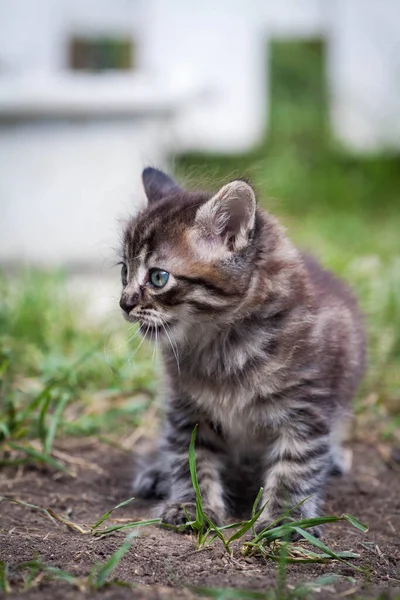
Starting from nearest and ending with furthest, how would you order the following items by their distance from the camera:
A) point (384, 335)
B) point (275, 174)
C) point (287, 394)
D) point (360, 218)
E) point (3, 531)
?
point (3, 531) < point (287, 394) < point (384, 335) < point (360, 218) < point (275, 174)

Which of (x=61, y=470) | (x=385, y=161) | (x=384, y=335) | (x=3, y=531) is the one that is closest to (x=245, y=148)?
(x=385, y=161)

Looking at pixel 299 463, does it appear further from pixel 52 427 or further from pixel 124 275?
pixel 52 427

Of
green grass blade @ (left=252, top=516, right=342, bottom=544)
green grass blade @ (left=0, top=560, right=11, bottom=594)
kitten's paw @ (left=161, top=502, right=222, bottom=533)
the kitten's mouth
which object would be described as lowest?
kitten's paw @ (left=161, top=502, right=222, bottom=533)

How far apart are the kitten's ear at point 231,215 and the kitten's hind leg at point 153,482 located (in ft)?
2.93

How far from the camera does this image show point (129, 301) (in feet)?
8.98

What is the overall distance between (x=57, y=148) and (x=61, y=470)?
3536 mm

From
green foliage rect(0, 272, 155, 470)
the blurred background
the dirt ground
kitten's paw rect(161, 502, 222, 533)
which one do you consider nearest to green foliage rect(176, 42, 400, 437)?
the blurred background

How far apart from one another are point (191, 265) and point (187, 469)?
0.71 metres

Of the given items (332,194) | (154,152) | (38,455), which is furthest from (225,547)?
(332,194)

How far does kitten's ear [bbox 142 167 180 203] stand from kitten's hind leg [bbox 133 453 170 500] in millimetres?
953

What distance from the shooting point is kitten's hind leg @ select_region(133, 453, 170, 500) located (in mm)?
3115

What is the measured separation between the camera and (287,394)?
9.21 feet

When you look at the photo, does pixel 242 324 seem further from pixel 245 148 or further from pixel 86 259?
pixel 245 148

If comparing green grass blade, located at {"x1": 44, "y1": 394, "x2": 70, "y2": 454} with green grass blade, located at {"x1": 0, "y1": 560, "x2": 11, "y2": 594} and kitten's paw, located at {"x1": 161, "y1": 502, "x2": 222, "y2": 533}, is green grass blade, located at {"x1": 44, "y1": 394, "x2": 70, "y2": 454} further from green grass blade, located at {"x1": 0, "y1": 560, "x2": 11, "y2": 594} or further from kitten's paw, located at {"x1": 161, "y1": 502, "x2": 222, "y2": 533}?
green grass blade, located at {"x1": 0, "y1": 560, "x2": 11, "y2": 594}
